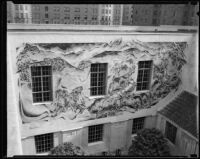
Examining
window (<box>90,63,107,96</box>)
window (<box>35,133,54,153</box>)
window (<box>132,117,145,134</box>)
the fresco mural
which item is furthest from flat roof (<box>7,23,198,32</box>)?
window (<box>35,133,54,153</box>)

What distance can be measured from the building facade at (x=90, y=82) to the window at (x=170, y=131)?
→ 1343 millimetres

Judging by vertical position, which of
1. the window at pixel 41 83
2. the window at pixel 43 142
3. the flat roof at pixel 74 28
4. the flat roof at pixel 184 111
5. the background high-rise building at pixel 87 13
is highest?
the background high-rise building at pixel 87 13

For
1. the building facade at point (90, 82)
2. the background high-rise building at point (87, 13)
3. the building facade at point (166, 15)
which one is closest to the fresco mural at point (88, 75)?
the building facade at point (90, 82)

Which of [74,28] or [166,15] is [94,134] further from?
[166,15]

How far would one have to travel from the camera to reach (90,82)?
1378cm

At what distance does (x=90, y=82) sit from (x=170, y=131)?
7.17 metres

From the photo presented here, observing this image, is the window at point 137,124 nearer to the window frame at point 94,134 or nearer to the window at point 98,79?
the window frame at point 94,134

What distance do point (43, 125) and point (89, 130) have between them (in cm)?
355

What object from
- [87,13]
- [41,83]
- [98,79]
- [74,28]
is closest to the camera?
[74,28]

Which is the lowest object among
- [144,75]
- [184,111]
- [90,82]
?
[184,111]

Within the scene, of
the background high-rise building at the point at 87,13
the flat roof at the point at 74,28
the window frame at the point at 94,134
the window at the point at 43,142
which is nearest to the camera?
the flat roof at the point at 74,28

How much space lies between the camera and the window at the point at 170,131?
14.7 m

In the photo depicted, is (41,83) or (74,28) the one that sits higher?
(74,28)

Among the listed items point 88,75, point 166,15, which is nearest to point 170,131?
point 88,75
